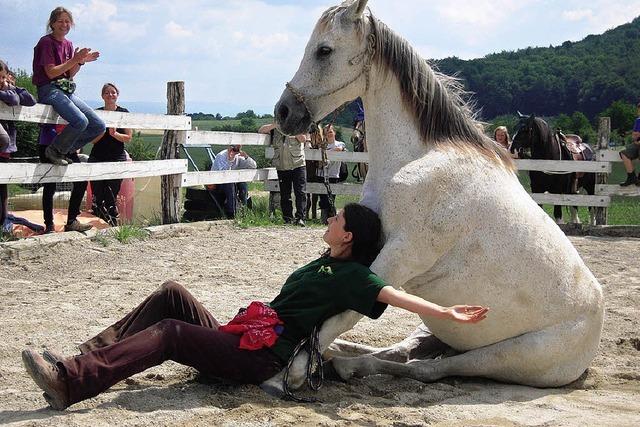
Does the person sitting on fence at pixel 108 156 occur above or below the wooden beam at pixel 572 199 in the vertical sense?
above

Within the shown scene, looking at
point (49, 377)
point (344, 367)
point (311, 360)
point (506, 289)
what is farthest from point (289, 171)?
point (49, 377)

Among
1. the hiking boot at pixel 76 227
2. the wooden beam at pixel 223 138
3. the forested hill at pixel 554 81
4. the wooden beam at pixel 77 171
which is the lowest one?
the hiking boot at pixel 76 227

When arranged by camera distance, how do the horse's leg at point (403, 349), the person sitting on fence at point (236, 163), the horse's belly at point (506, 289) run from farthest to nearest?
the person sitting on fence at point (236, 163)
the horse's leg at point (403, 349)
the horse's belly at point (506, 289)

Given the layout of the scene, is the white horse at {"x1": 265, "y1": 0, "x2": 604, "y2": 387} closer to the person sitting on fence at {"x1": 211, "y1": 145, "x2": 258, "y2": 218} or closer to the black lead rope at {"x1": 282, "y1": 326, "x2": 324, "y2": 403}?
the black lead rope at {"x1": 282, "y1": 326, "x2": 324, "y2": 403}

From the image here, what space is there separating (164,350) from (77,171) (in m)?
4.84

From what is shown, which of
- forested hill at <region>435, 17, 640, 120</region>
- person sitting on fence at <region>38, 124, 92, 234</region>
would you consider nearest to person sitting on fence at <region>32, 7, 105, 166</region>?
person sitting on fence at <region>38, 124, 92, 234</region>

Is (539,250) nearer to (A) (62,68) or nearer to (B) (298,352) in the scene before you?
(B) (298,352)

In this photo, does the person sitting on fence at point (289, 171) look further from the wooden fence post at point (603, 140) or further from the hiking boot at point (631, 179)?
the hiking boot at point (631, 179)

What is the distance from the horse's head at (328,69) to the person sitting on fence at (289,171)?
7176 millimetres

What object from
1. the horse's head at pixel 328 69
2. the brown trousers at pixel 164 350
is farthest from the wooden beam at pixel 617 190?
the brown trousers at pixel 164 350

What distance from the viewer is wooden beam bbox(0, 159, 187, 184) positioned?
6.87 metres

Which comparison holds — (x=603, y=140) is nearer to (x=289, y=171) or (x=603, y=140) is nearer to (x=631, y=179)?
(x=631, y=179)

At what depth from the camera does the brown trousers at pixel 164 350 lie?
3061mm

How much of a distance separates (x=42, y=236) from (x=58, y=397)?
15.0ft
